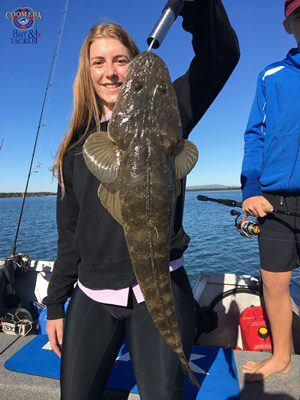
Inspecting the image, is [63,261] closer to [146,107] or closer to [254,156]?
[146,107]

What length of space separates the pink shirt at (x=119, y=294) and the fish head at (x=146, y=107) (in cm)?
104

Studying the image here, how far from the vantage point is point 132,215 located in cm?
176

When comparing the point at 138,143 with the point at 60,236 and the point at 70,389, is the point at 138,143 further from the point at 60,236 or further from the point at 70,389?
the point at 70,389

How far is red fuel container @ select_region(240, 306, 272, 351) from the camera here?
445 centimetres

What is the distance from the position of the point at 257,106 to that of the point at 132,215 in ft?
8.10

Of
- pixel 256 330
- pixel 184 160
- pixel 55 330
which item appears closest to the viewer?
pixel 184 160

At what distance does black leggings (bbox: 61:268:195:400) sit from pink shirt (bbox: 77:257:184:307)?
5 cm

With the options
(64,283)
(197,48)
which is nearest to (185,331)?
(64,283)

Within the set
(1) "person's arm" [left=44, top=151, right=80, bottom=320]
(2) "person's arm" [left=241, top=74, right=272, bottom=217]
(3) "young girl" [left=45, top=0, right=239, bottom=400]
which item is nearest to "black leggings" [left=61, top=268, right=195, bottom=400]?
(3) "young girl" [left=45, top=0, right=239, bottom=400]

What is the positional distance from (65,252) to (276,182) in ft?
7.64

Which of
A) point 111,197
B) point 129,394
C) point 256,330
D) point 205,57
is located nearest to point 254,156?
point 205,57

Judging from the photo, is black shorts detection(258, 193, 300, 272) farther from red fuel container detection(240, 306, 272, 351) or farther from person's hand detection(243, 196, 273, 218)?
red fuel container detection(240, 306, 272, 351)

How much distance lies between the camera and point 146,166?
1749 mm

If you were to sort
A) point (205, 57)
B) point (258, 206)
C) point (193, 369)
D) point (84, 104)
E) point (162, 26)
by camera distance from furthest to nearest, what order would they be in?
1. point (193, 369)
2. point (258, 206)
3. point (84, 104)
4. point (205, 57)
5. point (162, 26)
